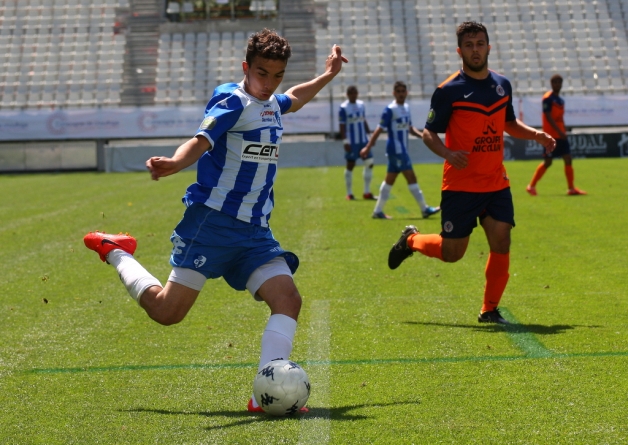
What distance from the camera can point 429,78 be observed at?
35.6 metres

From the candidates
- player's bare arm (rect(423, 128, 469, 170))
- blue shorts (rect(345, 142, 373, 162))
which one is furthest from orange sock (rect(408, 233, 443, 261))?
blue shorts (rect(345, 142, 373, 162))

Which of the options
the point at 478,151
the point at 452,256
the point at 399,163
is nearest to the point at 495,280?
the point at 452,256

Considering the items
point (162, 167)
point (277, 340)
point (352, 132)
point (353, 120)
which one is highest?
point (353, 120)

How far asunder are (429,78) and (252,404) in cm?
3247

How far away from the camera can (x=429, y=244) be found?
6.68 m

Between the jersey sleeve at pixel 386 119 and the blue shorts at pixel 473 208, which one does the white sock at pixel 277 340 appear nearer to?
the blue shorts at pixel 473 208

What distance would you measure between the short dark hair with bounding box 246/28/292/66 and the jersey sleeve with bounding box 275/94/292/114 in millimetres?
423

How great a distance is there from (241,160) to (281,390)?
1.15 metres

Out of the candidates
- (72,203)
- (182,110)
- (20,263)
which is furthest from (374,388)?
(182,110)

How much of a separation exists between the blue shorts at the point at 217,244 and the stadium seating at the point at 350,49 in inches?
1169

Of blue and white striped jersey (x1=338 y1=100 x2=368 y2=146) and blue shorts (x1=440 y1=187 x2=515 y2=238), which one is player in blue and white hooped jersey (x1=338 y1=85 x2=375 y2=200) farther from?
blue shorts (x1=440 y1=187 x2=515 y2=238)

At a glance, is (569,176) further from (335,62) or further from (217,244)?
(217,244)

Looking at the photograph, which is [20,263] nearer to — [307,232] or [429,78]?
[307,232]

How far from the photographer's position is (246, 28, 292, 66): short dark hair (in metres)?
4.28
